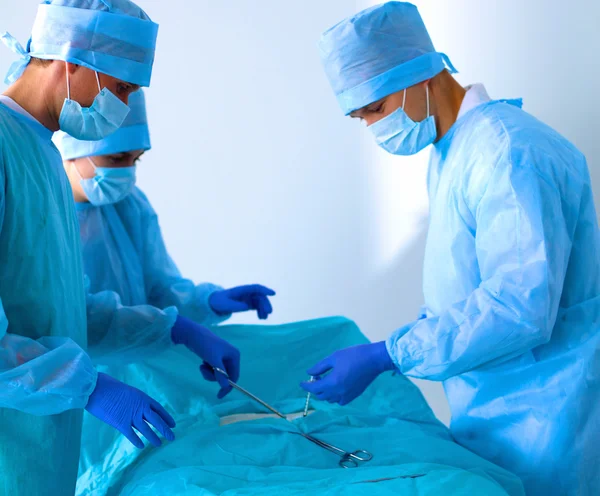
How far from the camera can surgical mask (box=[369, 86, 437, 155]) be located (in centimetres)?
168

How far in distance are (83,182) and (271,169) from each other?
0.91 m

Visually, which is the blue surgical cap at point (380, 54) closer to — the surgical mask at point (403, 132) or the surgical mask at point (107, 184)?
the surgical mask at point (403, 132)

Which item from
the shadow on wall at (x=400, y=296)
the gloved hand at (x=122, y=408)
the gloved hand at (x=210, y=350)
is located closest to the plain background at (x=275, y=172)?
the shadow on wall at (x=400, y=296)

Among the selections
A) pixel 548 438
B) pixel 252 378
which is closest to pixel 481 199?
pixel 548 438

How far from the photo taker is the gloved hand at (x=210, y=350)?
1789 millimetres

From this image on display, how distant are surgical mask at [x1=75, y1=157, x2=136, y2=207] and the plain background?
0.81 m

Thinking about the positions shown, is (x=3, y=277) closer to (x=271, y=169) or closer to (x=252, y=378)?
(x=252, y=378)

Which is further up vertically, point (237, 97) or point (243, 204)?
point (237, 97)

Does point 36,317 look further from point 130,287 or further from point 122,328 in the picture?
point 130,287

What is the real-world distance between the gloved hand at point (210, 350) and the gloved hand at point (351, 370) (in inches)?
11.4

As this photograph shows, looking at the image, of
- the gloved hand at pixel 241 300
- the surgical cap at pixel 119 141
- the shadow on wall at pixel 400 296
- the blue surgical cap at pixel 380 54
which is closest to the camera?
the blue surgical cap at pixel 380 54

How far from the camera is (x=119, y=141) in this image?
1.92 m

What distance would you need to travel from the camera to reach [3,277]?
4.25 ft

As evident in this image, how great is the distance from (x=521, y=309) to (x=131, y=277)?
1167 millimetres
